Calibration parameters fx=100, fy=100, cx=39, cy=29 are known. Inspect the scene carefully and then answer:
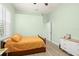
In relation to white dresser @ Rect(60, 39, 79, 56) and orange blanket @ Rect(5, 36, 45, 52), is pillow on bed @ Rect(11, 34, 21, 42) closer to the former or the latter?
orange blanket @ Rect(5, 36, 45, 52)

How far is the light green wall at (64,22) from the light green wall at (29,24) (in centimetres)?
38

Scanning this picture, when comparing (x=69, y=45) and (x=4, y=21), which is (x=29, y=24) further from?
(x=69, y=45)

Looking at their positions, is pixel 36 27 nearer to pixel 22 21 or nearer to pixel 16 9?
pixel 22 21

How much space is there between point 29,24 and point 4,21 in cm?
51

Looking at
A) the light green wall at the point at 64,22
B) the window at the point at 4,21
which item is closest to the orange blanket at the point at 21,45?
the window at the point at 4,21

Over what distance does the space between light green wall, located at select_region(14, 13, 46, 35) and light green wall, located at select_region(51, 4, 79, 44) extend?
38cm

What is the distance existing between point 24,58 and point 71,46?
5.43ft

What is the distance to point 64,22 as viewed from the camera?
2.45 metres

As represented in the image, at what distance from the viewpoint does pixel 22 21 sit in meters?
2.11

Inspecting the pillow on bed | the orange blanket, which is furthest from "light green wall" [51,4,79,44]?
the pillow on bed

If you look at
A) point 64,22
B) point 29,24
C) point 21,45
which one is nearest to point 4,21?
point 29,24

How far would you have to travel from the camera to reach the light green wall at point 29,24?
2.05m

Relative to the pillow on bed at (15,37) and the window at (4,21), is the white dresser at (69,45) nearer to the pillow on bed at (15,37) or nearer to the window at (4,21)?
the pillow on bed at (15,37)

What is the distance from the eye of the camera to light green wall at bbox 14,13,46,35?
205 centimetres
